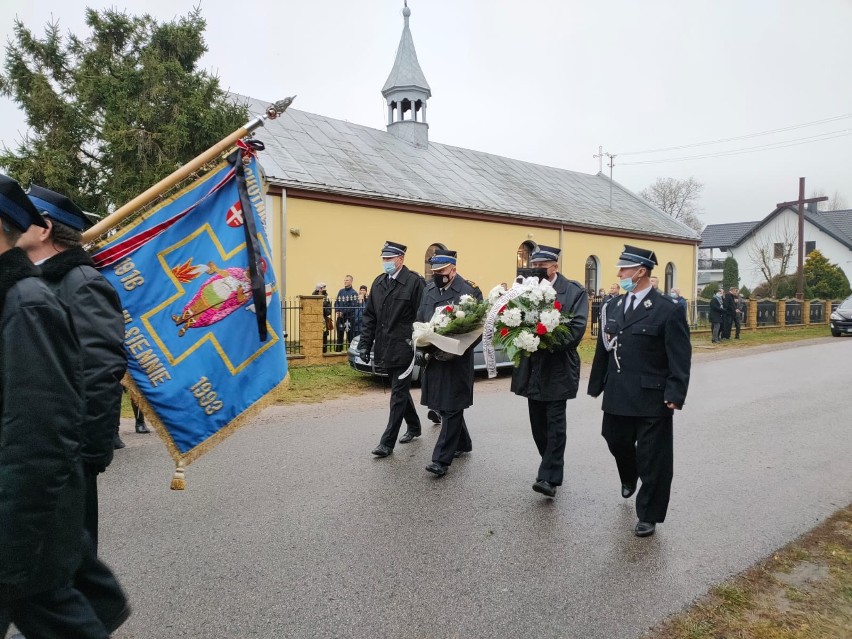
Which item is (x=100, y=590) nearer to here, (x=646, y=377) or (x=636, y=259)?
(x=646, y=377)

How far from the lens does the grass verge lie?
3.09m

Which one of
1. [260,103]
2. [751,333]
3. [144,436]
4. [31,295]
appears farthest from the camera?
[751,333]

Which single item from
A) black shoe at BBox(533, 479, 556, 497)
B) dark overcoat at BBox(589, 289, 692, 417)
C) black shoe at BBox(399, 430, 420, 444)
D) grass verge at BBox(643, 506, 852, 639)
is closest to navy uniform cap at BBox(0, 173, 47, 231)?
grass verge at BBox(643, 506, 852, 639)

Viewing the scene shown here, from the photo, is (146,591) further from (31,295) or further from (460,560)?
(31,295)

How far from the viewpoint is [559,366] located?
525 cm

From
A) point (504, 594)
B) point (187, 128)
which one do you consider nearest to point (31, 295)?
point (504, 594)

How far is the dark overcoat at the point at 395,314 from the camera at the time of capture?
21.7 feet

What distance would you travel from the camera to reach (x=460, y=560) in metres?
3.92

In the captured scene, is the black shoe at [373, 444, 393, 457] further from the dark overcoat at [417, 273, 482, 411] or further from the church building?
the church building

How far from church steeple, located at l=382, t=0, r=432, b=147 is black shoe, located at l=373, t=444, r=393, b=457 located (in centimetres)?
2258

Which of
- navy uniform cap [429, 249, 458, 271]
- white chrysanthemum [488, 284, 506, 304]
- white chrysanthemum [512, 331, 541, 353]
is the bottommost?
white chrysanthemum [512, 331, 541, 353]

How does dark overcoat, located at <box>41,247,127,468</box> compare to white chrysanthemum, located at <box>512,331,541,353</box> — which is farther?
white chrysanthemum, located at <box>512,331,541,353</box>

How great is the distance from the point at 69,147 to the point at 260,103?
8987 millimetres

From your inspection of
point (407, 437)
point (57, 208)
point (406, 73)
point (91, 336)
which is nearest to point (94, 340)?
point (91, 336)
